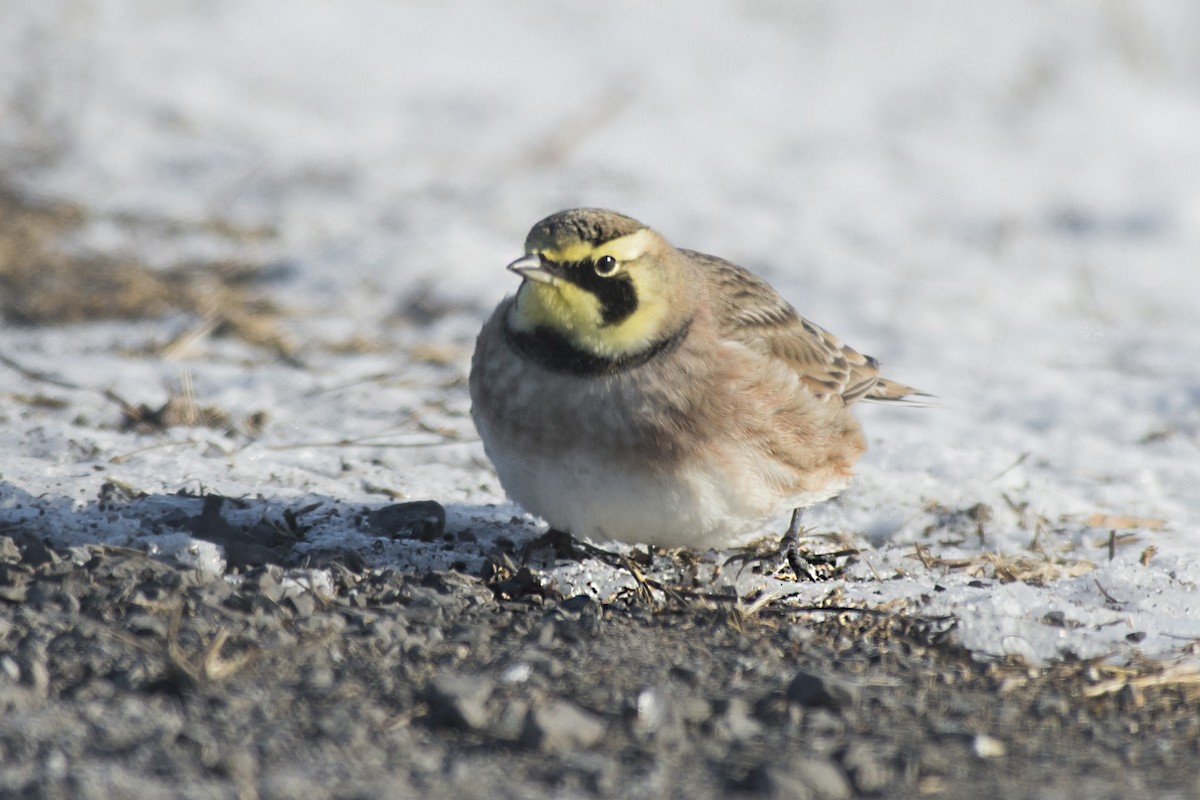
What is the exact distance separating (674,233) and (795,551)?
5.18 m

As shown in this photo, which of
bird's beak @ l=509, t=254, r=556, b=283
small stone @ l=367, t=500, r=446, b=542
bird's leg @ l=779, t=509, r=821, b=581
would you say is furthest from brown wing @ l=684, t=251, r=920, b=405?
small stone @ l=367, t=500, r=446, b=542

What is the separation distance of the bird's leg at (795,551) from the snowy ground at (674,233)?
0.57 feet

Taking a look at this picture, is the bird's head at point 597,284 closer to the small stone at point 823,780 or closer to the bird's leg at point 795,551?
the bird's leg at point 795,551

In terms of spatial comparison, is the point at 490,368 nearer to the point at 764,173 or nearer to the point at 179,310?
the point at 179,310

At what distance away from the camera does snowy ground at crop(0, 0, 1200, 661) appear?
5500 mm

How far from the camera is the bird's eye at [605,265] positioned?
184 inches

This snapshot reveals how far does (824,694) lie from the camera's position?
12.5 feet

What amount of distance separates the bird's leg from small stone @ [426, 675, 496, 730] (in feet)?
5.94

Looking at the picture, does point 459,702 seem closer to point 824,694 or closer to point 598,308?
point 824,694

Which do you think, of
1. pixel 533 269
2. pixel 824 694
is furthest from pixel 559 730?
pixel 533 269

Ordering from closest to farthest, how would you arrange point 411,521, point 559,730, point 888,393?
point 559,730 → point 411,521 → point 888,393

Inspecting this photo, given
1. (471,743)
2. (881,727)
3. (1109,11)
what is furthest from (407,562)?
(1109,11)

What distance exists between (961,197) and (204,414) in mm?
7014

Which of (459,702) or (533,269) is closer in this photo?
(459,702)
